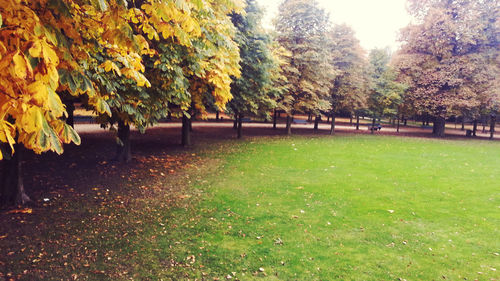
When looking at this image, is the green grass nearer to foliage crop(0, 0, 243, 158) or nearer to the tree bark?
foliage crop(0, 0, 243, 158)

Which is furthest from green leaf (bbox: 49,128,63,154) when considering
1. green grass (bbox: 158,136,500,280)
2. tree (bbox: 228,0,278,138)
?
tree (bbox: 228,0,278,138)

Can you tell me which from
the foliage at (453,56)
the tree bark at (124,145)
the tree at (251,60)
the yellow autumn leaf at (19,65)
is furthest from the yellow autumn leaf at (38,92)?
the foliage at (453,56)

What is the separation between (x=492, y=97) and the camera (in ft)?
84.7

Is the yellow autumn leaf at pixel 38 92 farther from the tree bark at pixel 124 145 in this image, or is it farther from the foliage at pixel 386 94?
the foliage at pixel 386 94

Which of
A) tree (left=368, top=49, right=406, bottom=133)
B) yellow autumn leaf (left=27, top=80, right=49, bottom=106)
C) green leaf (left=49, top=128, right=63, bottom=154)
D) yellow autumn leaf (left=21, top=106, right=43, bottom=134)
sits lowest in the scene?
green leaf (left=49, top=128, right=63, bottom=154)

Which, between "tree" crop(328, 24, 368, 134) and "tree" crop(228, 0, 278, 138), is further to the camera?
"tree" crop(328, 24, 368, 134)

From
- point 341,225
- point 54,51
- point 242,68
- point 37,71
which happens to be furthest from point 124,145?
point 37,71

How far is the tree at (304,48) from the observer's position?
2516 cm

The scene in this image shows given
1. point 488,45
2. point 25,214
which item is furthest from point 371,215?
point 488,45

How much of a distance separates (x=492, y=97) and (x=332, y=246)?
28.1 m

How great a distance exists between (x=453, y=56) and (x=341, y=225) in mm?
28401

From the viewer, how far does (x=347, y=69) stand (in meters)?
29.3

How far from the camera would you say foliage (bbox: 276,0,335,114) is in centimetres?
2516

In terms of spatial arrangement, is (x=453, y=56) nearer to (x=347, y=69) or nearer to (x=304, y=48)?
(x=347, y=69)
